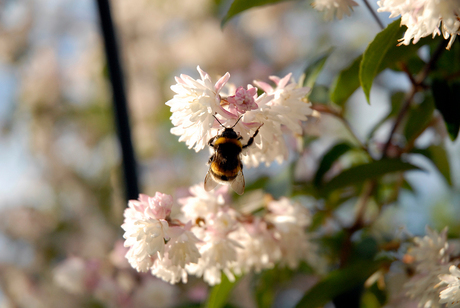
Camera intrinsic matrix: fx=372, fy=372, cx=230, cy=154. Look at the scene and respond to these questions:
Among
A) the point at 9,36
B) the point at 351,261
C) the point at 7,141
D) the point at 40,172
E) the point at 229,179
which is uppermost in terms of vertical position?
the point at 9,36

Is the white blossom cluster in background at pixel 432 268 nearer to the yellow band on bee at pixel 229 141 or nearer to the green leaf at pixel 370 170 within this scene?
the green leaf at pixel 370 170

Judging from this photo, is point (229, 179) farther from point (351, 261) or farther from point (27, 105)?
point (27, 105)

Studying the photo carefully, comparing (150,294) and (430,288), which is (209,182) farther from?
(150,294)

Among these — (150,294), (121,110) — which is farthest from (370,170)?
(150,294)

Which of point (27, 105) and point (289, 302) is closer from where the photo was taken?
point (289, 302)

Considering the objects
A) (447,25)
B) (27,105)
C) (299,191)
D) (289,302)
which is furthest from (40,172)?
(447,25)

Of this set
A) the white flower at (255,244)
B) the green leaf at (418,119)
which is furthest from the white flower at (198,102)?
the green leaf at (418,119)
